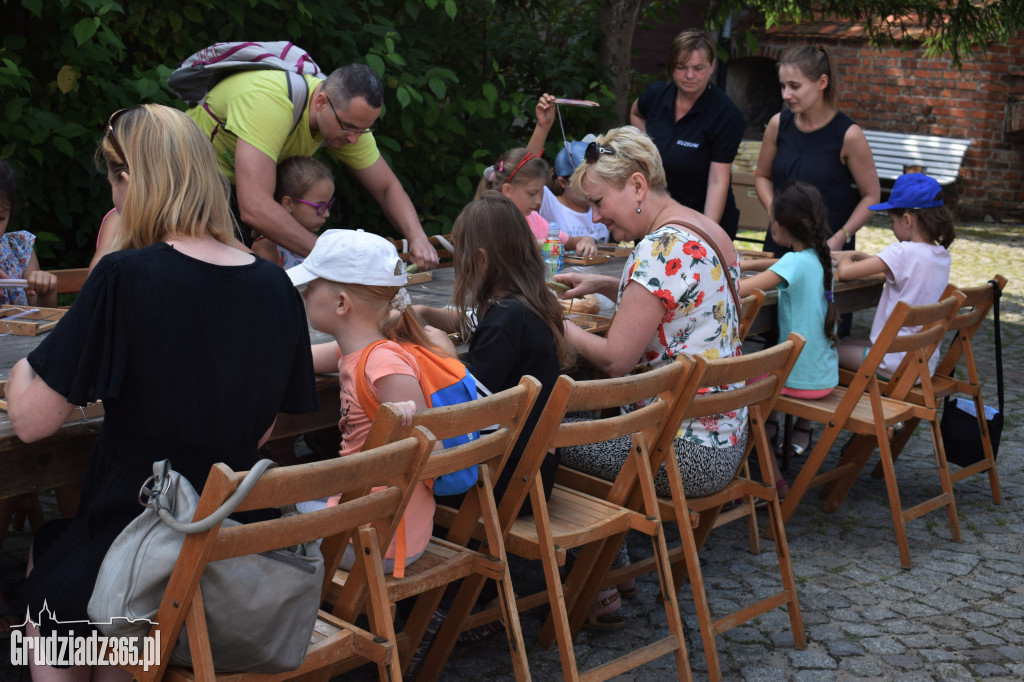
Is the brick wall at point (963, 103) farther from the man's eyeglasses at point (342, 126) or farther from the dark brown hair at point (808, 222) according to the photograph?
the man's eyeglasses at point (342, 126)

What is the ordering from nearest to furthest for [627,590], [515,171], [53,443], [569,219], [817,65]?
[53,443] < [627,590] < [515,171] < [817,65] < [569,219]

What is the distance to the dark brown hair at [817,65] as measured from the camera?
5.27m

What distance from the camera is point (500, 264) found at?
3.05 metres

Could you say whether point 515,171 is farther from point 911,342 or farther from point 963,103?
point 963,103

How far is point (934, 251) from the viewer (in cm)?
471

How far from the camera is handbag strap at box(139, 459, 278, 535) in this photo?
70.8 inches

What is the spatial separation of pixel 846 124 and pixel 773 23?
167 inches

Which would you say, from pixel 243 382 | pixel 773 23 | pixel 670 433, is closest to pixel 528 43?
pixel 773 23

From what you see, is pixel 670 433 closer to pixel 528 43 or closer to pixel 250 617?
pixel 250 617

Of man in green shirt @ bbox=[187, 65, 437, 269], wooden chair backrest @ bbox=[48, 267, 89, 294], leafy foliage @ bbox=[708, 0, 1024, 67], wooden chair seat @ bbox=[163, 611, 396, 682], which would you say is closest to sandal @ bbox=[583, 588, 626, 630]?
wooden chair seat @ bbox=[163, 611, 396, 682]

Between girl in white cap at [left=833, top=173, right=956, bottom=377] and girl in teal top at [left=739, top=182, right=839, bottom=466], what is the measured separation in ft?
1.55

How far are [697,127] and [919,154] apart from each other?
35.5 feet

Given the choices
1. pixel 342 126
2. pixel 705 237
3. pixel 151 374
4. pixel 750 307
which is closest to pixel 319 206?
pixel 342 126

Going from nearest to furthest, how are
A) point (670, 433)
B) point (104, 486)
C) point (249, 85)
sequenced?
point (104, 486) < point (670, 433) < point (249, 85)
